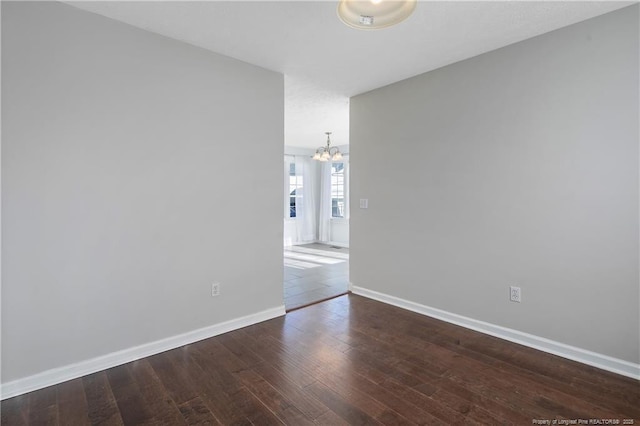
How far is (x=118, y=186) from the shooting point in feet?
7.54

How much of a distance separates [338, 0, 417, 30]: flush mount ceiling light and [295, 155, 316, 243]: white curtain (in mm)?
6430

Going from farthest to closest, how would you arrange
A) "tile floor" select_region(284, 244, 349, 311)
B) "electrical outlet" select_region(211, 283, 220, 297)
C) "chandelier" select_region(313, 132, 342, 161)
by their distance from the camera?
1. "chandelier" select_region(313, 132, 342, 161)
2. "tile floor" select_region(284, 244, 349, 311)
3. "electrical outlet" select_region(211, 283, 220, 297)

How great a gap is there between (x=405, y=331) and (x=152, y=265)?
7.33 ft

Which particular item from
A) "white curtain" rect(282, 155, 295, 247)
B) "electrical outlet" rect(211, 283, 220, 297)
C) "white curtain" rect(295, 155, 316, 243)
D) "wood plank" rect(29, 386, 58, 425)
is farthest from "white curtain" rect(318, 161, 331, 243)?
"wood plank" rect(29, 386, 58, 425)

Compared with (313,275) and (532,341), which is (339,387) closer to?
(532,341)

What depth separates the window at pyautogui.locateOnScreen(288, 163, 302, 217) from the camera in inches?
312

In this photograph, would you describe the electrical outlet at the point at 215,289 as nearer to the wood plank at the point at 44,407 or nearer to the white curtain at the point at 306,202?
the wood plank at the point at 44,407

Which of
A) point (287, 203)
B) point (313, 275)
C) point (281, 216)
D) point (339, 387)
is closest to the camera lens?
point (339, 387)

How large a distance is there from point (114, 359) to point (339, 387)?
1.65 meters

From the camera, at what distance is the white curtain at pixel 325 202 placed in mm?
8125

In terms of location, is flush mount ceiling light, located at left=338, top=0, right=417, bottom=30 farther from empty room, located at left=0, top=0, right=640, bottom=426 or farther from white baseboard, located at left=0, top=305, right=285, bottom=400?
white baseboard, located at left=0, top=305, right=285, bottom=400

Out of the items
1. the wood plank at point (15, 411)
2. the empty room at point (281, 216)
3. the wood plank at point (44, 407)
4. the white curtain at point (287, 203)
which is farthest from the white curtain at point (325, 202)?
the wood plank at point (15, 411)

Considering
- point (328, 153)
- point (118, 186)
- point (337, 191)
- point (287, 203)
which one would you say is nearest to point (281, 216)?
point (118, 186)

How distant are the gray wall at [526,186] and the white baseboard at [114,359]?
1.80 m
